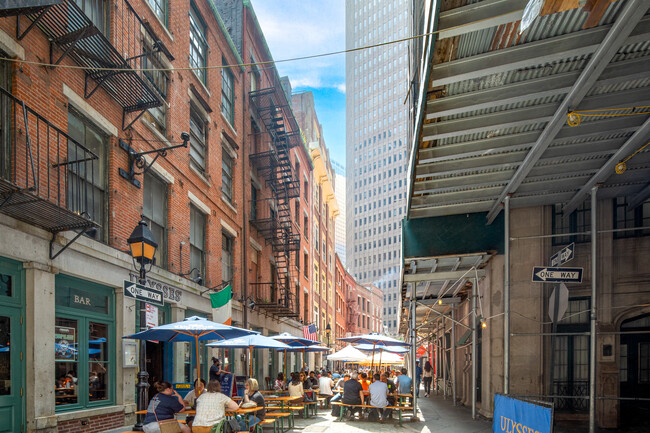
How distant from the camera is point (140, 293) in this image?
9.84m

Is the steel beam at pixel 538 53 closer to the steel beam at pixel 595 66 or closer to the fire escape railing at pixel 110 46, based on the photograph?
the steel beam at pixel 595 66

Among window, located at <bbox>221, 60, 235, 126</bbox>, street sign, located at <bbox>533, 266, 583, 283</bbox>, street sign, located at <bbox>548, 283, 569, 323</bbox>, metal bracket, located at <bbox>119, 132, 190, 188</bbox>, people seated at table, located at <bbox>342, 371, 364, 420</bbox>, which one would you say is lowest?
people seated at table, located at <bbox>342, 371, 364, 420</bbox>

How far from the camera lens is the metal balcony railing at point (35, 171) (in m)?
8.56

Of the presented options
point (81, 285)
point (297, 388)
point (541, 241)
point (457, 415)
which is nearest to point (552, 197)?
point (541, 241)

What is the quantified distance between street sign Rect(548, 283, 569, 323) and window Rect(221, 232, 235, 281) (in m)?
12.7

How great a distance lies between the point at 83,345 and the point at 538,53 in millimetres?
10104

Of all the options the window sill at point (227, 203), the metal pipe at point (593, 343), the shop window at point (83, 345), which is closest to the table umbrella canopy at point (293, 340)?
the window sill at point (227, 203)

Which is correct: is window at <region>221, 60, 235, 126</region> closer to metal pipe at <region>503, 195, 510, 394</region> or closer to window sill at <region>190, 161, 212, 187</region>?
window sill at <region>190, 161, 212, 187</region>

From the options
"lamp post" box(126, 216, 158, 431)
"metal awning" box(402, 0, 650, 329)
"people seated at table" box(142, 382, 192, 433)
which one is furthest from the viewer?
"lamp post" box(126, 216, 158, 431)

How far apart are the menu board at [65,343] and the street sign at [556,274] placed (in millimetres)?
9520

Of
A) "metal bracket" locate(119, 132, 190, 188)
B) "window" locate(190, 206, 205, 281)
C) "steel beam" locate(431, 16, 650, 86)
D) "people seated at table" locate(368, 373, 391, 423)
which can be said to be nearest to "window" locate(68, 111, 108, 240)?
"metal bracket" locate(119, 132, 190, 188)

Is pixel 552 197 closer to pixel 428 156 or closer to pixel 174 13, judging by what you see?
pixel 428 156

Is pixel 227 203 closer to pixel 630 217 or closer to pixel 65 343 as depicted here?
pixel 65 343

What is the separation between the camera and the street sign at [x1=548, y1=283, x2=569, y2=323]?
490 inches
